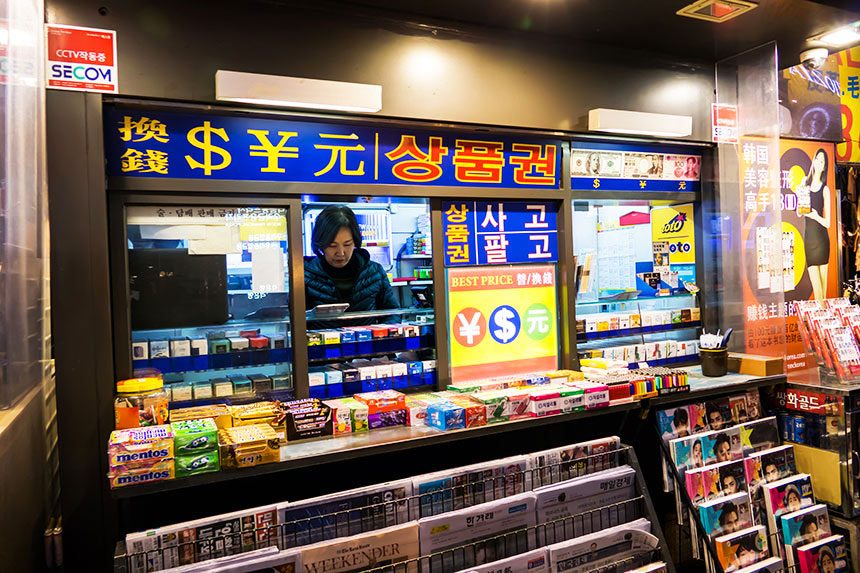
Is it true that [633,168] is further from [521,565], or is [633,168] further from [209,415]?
[209,415]

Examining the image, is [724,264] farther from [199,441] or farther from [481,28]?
[199,441]

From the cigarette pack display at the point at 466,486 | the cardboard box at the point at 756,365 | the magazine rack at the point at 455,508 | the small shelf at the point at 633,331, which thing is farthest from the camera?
the small shelf at the point at 633,331

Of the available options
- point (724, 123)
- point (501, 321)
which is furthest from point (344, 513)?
point (724, 123)

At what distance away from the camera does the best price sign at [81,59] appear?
2.52 metres

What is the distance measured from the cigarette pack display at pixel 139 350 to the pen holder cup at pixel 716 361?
330 cm

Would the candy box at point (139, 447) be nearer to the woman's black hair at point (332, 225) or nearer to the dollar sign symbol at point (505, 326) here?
the dollar sign symbol at point (505, 326)

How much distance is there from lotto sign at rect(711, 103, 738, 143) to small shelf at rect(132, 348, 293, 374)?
329 cm

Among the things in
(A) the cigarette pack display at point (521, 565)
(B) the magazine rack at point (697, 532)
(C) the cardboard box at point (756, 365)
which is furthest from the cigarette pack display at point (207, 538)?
(C) the cardboard box at point (756, 365)

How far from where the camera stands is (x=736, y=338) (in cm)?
431

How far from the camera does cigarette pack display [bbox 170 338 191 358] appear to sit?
2.99 metres

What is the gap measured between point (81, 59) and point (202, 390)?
1.58 metres

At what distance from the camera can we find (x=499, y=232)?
3.75 meters

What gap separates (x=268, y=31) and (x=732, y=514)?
3.45 metres

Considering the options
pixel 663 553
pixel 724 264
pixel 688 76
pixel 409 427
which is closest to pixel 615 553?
pixel 663 553
